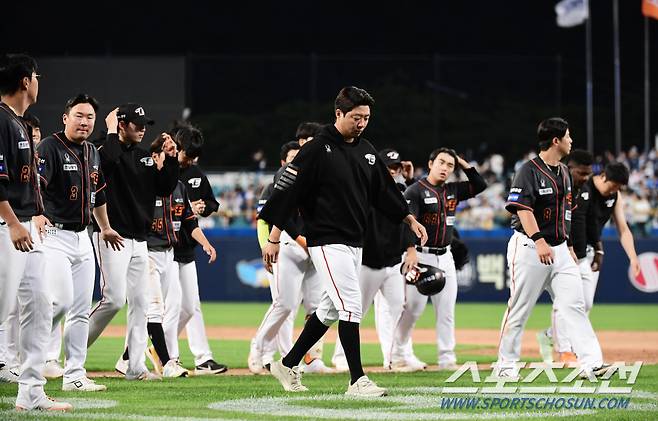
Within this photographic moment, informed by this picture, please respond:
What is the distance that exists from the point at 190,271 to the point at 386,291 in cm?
194

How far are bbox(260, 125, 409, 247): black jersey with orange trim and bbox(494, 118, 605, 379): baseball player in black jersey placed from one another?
1722 millimetres

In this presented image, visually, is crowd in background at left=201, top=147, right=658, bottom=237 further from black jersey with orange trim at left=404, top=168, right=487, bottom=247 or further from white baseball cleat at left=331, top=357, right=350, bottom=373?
white baseball cleat at left=331, top=357, right=350, bottom=373

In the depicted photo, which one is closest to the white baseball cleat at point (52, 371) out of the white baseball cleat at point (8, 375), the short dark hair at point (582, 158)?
the white baseball cleat at point (8, 375)

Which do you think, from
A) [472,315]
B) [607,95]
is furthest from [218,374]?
[607,95]

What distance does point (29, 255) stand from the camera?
22.6 ft

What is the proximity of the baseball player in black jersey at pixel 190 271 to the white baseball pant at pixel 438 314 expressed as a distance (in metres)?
1.82

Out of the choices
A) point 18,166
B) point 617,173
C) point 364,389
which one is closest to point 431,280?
point 617,173

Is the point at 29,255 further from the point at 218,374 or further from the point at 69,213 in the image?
the point at 218,374

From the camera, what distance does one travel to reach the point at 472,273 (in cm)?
2373

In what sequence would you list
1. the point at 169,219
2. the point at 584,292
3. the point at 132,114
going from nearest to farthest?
the point at 132,114
the point at 169,219
the point at 584,292

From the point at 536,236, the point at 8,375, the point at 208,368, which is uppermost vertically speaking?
the point at 536,236

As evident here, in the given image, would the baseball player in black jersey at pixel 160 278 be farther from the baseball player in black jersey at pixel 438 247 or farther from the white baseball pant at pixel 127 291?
the baseball player in black jersey at pixel 438 247

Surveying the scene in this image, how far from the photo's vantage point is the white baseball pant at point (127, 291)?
29.0 ft

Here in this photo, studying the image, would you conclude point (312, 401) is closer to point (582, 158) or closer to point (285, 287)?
point (285, 287)
